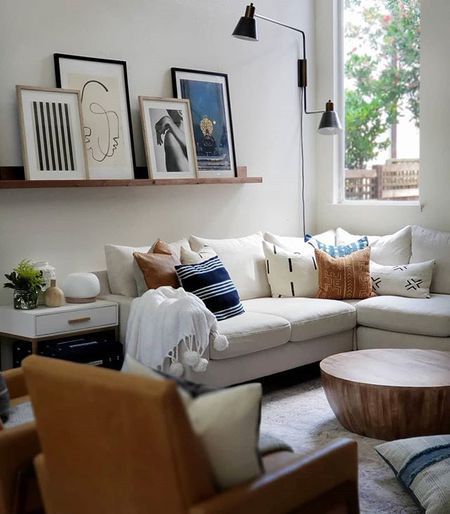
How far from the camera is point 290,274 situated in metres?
4.99

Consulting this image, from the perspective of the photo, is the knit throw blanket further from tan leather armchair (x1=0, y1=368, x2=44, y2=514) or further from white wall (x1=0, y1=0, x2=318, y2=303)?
tan leather armchair (x1=0, y1=368, x2=44, y2=514)

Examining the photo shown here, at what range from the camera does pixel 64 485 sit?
1.92 metres

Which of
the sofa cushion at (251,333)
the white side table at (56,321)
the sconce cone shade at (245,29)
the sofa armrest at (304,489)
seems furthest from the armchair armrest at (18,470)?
the sconce cone shade at (245,29)

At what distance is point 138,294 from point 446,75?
2629 millimetres

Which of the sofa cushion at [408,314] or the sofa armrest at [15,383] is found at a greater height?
the sofa armrest at [15,383]

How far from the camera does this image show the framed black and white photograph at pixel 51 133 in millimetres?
4266

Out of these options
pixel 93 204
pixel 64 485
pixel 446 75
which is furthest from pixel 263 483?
pixel 446 75

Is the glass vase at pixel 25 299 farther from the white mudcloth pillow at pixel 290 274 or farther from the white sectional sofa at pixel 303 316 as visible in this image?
the white mudcloth pillow at pixel 290 274

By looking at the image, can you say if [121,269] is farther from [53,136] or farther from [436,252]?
[436,252]

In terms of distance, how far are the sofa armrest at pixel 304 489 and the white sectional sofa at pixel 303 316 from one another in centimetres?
203

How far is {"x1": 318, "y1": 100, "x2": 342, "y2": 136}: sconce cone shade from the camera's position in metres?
5.47

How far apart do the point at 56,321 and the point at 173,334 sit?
0.65 metres

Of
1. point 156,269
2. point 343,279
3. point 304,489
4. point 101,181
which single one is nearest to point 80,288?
point 156,269

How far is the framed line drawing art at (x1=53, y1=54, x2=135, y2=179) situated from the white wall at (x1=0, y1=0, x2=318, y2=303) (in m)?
0.08
